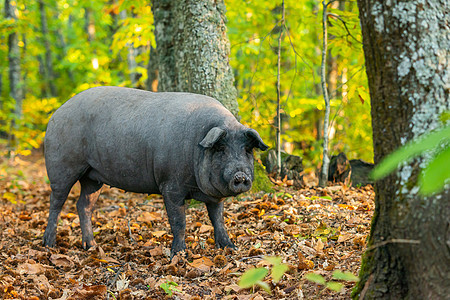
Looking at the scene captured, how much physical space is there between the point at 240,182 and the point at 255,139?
0.47 m

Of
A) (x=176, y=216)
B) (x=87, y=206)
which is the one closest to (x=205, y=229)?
(x=176, y=216)

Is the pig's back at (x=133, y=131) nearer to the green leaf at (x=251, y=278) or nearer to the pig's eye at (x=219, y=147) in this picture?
the pig's eye at (x=219, y=147)

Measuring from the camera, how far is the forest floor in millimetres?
3531

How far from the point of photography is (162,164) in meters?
4.44

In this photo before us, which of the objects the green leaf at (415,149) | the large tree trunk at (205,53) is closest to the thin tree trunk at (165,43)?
the large tree trunk at (205,53)

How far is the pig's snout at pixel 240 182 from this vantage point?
154 inches

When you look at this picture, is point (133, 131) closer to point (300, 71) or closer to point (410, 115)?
point (410, 115)

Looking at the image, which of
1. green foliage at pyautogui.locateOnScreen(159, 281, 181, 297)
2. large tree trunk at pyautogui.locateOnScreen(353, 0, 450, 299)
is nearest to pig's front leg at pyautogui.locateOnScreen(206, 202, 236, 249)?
green foliage at pyautogui.locateOnScreen(159, 281, 181, 297)

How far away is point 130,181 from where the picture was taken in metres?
4.84

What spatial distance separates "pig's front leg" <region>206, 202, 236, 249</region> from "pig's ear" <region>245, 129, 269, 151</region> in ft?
2.81

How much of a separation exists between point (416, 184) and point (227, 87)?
14.0 feet

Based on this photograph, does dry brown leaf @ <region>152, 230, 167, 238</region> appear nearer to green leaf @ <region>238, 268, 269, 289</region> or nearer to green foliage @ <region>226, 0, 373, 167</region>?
green foliage @ <region>226, 0, 373, 167</region>

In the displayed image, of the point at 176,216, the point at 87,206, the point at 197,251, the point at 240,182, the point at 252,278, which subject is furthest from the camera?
the point at 87,206

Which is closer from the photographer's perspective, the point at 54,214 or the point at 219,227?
the point at 219,227
